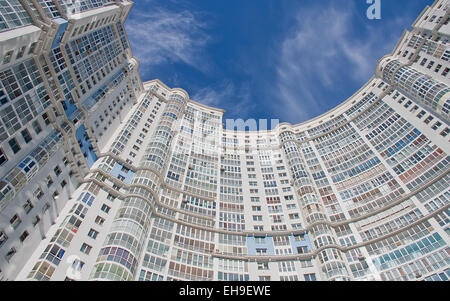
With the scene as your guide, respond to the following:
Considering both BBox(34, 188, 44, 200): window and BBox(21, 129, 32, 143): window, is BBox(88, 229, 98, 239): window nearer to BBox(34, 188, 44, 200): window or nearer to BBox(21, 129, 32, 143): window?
BBox(34, 188, 44, 200): window

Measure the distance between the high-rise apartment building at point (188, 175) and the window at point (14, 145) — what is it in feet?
0.51

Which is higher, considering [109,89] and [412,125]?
[109,89]

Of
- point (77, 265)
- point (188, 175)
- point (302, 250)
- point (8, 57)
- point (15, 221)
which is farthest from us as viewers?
point (188, 175)

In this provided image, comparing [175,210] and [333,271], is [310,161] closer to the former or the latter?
[333,271]

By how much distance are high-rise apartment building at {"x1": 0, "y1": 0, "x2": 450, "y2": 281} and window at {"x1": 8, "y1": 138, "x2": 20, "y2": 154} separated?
6.1 inches

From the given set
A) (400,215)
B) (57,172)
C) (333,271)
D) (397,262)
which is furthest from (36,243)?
(400,215)

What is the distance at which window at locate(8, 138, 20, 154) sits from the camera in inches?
1087

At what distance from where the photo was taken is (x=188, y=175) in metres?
51.2

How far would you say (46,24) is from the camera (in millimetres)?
32250

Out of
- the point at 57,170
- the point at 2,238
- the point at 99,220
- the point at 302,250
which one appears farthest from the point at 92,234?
the point at 302,250

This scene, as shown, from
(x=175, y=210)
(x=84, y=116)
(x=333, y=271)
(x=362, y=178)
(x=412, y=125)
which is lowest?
(x=333, y=271)

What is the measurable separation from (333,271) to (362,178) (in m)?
20.9

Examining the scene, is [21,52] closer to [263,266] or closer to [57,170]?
[57,170]

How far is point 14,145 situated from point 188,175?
2828cm
